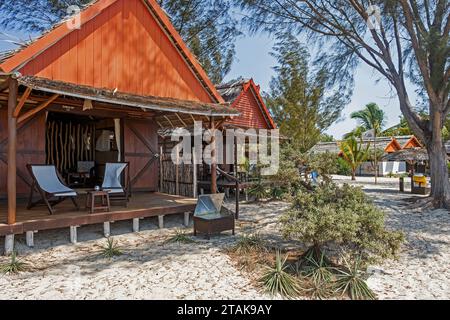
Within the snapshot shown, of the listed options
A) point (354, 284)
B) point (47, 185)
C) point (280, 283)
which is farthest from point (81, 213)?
point (354, 284)

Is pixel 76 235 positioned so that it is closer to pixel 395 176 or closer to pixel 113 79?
pixel 113 79

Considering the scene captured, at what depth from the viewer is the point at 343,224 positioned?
4.49 metres

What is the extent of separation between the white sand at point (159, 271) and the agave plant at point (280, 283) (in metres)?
0.19

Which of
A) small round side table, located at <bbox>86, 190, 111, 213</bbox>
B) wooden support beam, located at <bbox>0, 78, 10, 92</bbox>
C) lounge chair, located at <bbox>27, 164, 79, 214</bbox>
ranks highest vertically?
wooden support beam, located at <bbox>0, 78, 10, 92</bbox>

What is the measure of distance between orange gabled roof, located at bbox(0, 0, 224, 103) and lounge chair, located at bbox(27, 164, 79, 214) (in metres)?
1.96

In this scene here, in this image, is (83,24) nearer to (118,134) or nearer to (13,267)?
(118,134)

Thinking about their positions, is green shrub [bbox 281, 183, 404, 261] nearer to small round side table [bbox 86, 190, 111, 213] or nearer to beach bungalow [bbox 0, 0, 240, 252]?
beach bungalow [bbox 0, 0, 240, 252]

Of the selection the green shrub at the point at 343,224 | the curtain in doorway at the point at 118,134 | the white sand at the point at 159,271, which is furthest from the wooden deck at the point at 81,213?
the green shrub at the point at 343,224

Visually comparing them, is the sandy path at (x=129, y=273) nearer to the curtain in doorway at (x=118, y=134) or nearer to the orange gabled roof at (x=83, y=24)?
the orange gabled roof at (x=83, y=24)

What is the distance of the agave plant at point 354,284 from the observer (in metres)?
4.08

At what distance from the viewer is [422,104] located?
39.9 feet

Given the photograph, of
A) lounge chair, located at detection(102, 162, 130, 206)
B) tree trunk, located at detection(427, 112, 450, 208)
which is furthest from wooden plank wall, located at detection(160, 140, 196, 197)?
tree trunk, located at detection(427, 112, 450, 208)

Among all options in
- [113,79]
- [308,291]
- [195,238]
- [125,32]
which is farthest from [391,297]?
[125,32]

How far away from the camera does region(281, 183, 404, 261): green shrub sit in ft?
14.9
